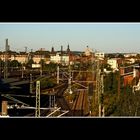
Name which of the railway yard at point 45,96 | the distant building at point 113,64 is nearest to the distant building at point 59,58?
the railway yard at point 45,96

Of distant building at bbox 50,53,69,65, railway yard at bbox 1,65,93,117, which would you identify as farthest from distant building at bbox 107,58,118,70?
distant building at bbox 50,53,69,65

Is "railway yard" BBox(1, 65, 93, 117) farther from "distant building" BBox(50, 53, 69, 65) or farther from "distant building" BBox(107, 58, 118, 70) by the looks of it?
"distant building" BBox(107, 58, 118, 70)

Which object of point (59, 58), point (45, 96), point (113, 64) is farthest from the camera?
point (113, 64)

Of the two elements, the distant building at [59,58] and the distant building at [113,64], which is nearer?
the distant building at [59,58]

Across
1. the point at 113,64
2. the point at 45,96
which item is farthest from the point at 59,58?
the point at 113,64

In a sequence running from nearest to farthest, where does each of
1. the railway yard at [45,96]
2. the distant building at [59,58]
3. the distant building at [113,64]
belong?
1. the railway yard at [45,96]
2. the distant building at [59,58]
3. the distant building at [113,64]

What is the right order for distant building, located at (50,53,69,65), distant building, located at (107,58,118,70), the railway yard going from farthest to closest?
distant building, located at (107,58,118,70) → distant building, located at (50,53,69,65) → the railway yard

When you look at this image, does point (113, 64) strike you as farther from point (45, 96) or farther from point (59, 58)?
point (59, 58)

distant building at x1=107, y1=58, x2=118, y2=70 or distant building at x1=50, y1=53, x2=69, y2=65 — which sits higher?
distant building at x1=50, y1=53, x2=69, y2=65

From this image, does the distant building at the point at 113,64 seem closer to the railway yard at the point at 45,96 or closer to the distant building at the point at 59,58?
the railway yard at the point at 45,96
